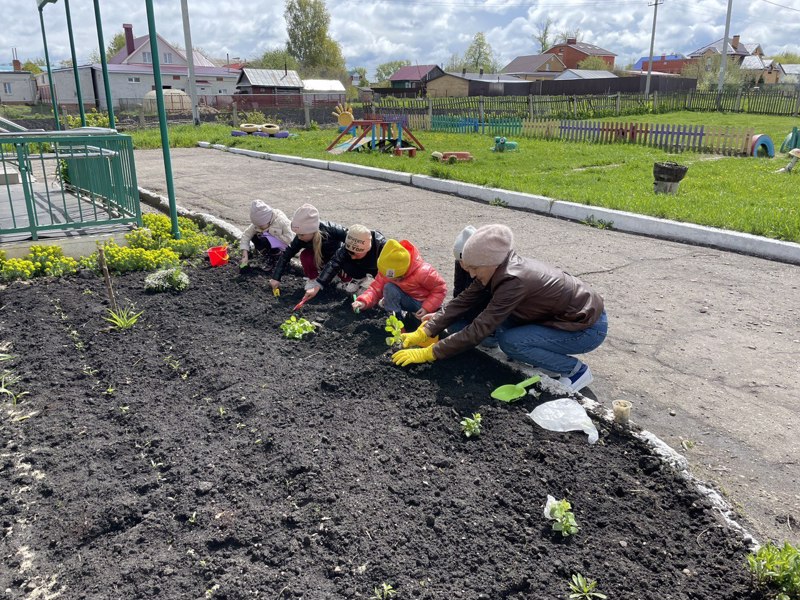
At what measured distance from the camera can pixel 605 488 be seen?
8.72 ft

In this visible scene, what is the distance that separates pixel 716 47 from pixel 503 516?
10749 cm

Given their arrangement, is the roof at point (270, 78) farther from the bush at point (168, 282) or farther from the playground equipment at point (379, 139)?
the bush at point (168, 282)

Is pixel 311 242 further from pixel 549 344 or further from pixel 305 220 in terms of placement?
pixel 549 344

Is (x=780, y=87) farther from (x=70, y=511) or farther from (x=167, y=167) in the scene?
(x=70, y=511)

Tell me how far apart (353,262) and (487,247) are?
1.73 m

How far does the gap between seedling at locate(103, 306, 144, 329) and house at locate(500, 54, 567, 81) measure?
3218 inches

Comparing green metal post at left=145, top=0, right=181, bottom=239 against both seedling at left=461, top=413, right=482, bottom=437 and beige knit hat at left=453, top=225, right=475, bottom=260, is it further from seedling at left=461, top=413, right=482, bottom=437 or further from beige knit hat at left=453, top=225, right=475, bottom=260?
seedling at left=461, top=413, right=482, bottom=437

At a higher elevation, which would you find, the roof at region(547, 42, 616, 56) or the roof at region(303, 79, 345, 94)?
the roof at region(547, 42, 616, 56)

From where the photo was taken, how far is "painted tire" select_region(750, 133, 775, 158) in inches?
600

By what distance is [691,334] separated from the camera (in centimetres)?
455

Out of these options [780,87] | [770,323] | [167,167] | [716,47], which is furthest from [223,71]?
[716,47]

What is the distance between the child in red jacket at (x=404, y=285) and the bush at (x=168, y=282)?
5.84ft

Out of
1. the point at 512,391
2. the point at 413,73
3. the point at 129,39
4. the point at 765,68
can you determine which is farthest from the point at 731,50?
the point at 512,391

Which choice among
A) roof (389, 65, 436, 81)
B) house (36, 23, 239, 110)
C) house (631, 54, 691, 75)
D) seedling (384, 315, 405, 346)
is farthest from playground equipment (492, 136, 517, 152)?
house (631, 54, 691, 75)
